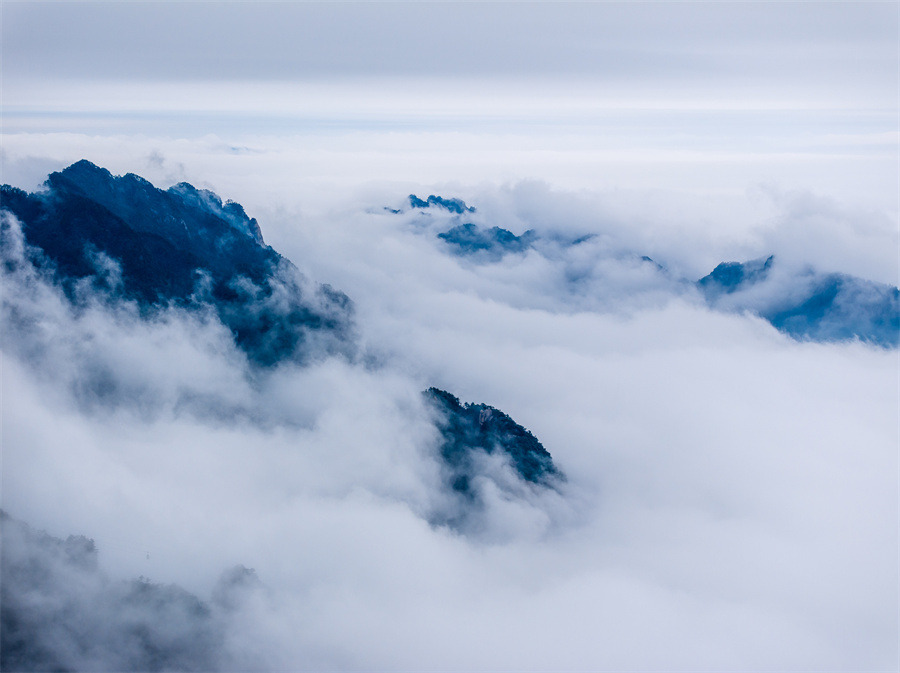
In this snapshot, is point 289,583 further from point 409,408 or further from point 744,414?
point 744,414

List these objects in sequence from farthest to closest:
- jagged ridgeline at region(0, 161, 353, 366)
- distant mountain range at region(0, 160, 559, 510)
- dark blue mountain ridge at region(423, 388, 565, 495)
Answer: jagged ridgeline at region(0, 161, 353, 366) < distant mountain range at region(0, 160, 559, 510) < dark blue mountain ridge at region(423, 388, 565, 495)

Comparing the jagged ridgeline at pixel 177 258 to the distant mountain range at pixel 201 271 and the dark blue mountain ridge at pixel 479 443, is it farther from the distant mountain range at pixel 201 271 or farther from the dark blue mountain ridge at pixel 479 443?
the dark blue mountain ridge at pixel 479 443

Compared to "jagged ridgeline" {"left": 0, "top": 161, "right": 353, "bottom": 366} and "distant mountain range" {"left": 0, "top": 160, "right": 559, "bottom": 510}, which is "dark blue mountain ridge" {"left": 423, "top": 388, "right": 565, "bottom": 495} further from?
"jagged ridgeline" {"left": 0, "top": 161, "right": 353, "bottom": 366}

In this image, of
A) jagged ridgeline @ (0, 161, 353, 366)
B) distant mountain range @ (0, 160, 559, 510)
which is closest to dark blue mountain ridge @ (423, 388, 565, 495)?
distant mountain range @ (0, 160, 559, 510)

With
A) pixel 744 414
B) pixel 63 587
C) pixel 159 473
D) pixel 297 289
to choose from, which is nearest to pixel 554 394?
pixel 744 414

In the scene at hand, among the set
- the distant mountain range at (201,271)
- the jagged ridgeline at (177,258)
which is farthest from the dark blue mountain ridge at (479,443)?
the jagged ridgeline at (177,258)
